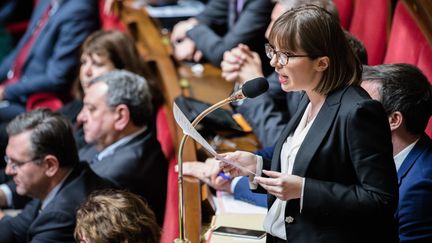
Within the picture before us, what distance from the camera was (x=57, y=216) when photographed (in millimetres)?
1597

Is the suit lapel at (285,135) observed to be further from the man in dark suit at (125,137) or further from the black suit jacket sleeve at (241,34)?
the black suit jacket sleeve at (241,34)

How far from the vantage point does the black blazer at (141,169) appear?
1.81 m

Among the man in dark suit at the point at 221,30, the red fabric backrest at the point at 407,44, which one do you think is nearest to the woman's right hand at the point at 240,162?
the red fabric backrest at the point at 407,44

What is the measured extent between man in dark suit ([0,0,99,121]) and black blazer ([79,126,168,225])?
1034 mm

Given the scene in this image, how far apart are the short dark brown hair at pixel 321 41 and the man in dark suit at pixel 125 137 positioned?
840 mm

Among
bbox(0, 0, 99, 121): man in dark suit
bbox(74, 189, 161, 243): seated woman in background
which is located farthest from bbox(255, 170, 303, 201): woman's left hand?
bbox(0, 0, 99, 121): man in dark suit

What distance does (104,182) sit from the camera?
172 cm

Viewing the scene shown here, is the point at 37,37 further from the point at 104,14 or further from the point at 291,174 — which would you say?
the point at 291,174

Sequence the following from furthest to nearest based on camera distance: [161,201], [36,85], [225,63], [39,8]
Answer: [39,8]
[36,85]
[225,63]
[161,201]

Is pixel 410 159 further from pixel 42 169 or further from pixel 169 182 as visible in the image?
pixel 42 169

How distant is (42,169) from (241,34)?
813 mm

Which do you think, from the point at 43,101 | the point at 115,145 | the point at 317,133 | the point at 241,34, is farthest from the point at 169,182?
the point at 43,101

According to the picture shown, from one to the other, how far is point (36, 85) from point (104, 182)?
4.11 feet

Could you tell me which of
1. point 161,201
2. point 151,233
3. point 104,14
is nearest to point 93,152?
point 161,201
